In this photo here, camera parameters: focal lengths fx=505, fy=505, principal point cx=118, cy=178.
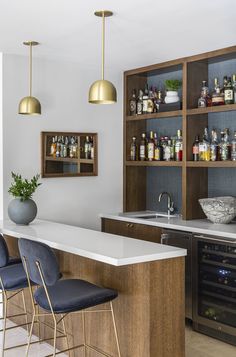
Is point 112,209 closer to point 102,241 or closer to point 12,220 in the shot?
point 12,220

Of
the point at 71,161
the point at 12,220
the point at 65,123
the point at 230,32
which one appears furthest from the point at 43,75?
the point at 230,32

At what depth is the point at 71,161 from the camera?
530 cm

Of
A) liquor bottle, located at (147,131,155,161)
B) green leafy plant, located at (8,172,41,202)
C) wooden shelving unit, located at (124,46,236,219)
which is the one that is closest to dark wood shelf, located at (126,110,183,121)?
wooden shelving unit, located at (124,46,236,219)

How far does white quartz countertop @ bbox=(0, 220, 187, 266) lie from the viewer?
121 inches

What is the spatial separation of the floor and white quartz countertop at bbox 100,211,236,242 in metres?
0.90

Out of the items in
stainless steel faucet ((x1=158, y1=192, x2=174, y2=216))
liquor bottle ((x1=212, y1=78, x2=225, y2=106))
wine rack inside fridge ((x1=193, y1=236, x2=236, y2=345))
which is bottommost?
wine rack inside fridge ((x1=193, y1=236, x2=236, y2=345))

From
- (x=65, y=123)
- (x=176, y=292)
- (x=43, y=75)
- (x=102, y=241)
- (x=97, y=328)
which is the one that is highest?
(x=43, y=75)

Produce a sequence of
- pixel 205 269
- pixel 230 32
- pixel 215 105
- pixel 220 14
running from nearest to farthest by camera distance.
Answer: pixel 220 14 < pixel 230 32 < pixel 205 269 < pixel 215 105

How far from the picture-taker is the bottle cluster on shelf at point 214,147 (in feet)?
15.3

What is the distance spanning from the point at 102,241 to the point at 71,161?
1876mm

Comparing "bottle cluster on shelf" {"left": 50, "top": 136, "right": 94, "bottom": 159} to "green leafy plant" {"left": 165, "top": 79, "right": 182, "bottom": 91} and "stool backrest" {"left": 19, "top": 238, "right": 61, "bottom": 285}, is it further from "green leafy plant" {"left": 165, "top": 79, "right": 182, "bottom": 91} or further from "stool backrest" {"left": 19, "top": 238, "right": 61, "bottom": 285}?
"stool backrest" {"left": 19, "top": 238, "right": 61, "bottom": 285}

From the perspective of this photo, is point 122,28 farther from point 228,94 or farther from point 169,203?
point 169,203

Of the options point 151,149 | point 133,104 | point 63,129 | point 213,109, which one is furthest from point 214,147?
point 63,129

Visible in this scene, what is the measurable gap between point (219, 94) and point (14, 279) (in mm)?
2476
